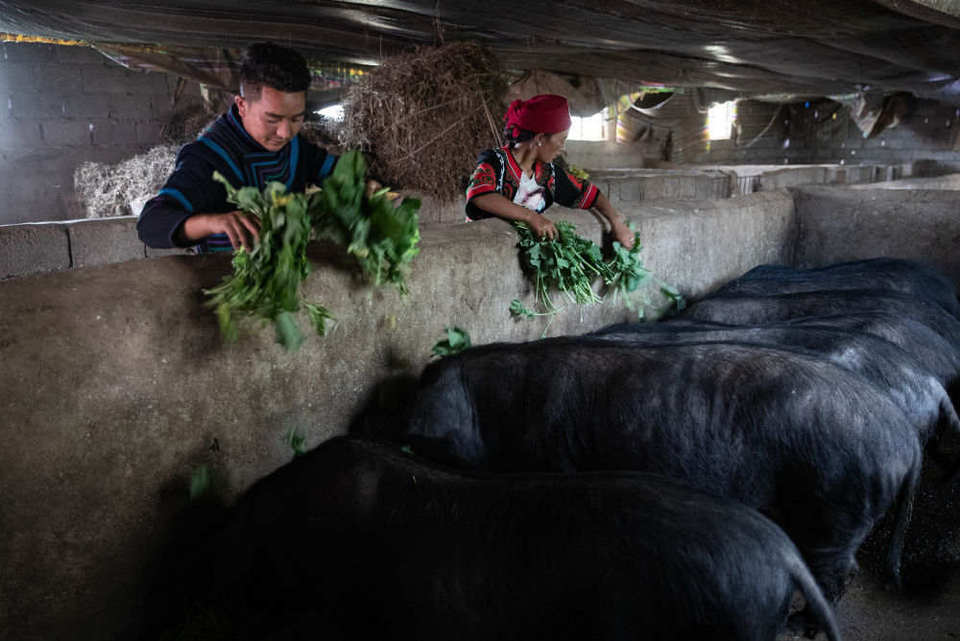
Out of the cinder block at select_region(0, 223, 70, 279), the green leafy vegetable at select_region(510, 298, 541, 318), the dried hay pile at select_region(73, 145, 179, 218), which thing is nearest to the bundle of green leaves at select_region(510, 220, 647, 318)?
the green leafy vegetable at select_region(510, 298, 541, 318)

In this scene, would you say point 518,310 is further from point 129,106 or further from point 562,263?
point 129,106

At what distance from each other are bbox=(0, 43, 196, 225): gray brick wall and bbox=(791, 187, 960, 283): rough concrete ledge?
7.99 meters

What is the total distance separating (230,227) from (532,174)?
2451mm

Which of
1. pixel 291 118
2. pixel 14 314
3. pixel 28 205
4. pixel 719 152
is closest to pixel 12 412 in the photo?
pixel 14 314

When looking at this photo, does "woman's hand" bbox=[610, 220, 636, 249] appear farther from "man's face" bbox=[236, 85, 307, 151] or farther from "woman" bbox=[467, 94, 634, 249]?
"man's face" bbox=[236, 85, 307, 151]

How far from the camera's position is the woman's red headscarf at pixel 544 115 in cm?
394

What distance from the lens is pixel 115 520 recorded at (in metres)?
2.09

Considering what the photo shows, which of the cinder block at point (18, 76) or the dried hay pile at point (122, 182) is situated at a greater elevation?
the cinder block at point (18, 76)

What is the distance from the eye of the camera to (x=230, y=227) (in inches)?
82.6

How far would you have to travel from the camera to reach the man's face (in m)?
2.53

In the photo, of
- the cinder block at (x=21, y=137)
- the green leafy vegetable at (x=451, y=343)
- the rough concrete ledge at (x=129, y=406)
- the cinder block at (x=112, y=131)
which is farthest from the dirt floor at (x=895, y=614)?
the cinder block at (x=21, y=137)

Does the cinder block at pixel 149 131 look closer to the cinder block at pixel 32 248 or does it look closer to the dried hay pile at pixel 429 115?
the dried hay pile at pixel 429 115

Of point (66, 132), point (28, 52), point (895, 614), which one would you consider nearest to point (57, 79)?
point (28, 52)

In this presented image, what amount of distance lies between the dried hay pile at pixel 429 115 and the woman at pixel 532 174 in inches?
69.5
